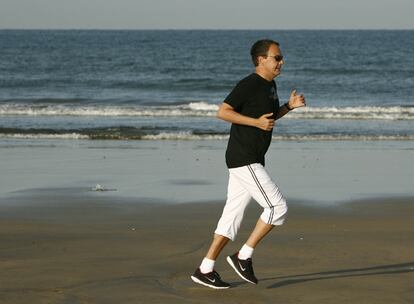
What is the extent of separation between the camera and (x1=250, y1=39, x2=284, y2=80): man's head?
6.72 metres

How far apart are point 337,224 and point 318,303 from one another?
10.5ft

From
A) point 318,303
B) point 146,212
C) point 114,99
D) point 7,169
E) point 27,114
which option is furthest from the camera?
point 114,99

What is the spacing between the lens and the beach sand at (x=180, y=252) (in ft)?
22.2

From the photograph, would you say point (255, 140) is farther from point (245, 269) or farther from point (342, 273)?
point (342, 273)

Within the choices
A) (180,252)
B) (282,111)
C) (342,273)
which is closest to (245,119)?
(282,111)

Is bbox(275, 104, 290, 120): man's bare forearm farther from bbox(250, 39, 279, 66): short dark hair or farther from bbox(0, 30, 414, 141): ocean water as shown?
bbox(0, 30, 414, 141): ocean water

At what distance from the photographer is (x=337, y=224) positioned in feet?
31.5

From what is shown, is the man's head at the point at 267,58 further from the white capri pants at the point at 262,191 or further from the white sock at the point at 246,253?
the white sock at the point at 246,253

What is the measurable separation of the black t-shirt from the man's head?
0.19 feet

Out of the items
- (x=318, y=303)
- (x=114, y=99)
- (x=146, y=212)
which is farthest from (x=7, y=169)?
(x=114, y=99)

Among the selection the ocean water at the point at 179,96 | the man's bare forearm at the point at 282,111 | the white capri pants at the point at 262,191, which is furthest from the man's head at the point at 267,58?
the ocean water at the point at 179,96

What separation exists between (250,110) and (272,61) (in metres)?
0.37

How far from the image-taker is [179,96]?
35281 millimetres

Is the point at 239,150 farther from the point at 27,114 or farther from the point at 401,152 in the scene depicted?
the point at 27,114
